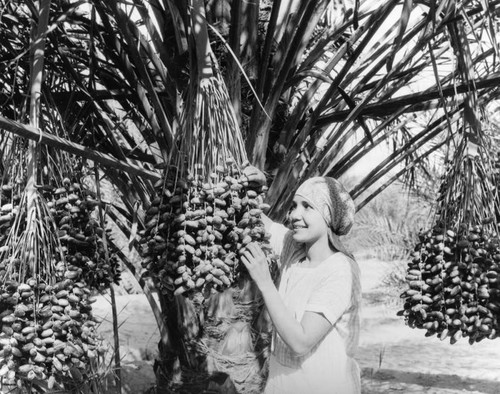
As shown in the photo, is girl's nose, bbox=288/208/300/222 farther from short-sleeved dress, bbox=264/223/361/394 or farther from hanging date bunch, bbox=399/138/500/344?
hanging date bunch, bbox=399/138/500/344

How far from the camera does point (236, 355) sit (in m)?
2.33

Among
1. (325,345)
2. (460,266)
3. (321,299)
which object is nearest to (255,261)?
(321,299)

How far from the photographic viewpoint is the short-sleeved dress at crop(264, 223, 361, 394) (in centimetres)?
200

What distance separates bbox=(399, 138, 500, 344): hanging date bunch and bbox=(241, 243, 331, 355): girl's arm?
339 millimetres

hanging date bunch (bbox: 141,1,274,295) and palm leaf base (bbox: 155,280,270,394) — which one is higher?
hanging date bunch (bbox: 141,1,274,295)

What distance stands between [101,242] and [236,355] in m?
0.63

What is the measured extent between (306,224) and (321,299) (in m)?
0.21

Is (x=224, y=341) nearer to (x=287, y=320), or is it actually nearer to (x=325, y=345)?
(x=325, y=345)

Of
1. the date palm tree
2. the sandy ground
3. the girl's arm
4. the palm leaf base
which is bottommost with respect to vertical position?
the sandy ground

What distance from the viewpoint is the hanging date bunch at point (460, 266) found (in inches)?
82.0

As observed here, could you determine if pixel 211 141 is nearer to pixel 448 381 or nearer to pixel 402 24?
pixel 402 24

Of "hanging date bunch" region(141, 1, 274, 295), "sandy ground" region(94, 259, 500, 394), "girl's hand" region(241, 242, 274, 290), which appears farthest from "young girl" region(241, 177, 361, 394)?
"sandy ground" region(94, 259, 500, 394)

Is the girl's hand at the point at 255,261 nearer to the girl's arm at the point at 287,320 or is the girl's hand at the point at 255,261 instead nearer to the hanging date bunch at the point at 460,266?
the girl's arm at the point at 287,320

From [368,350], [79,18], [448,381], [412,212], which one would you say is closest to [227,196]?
[79,18]
